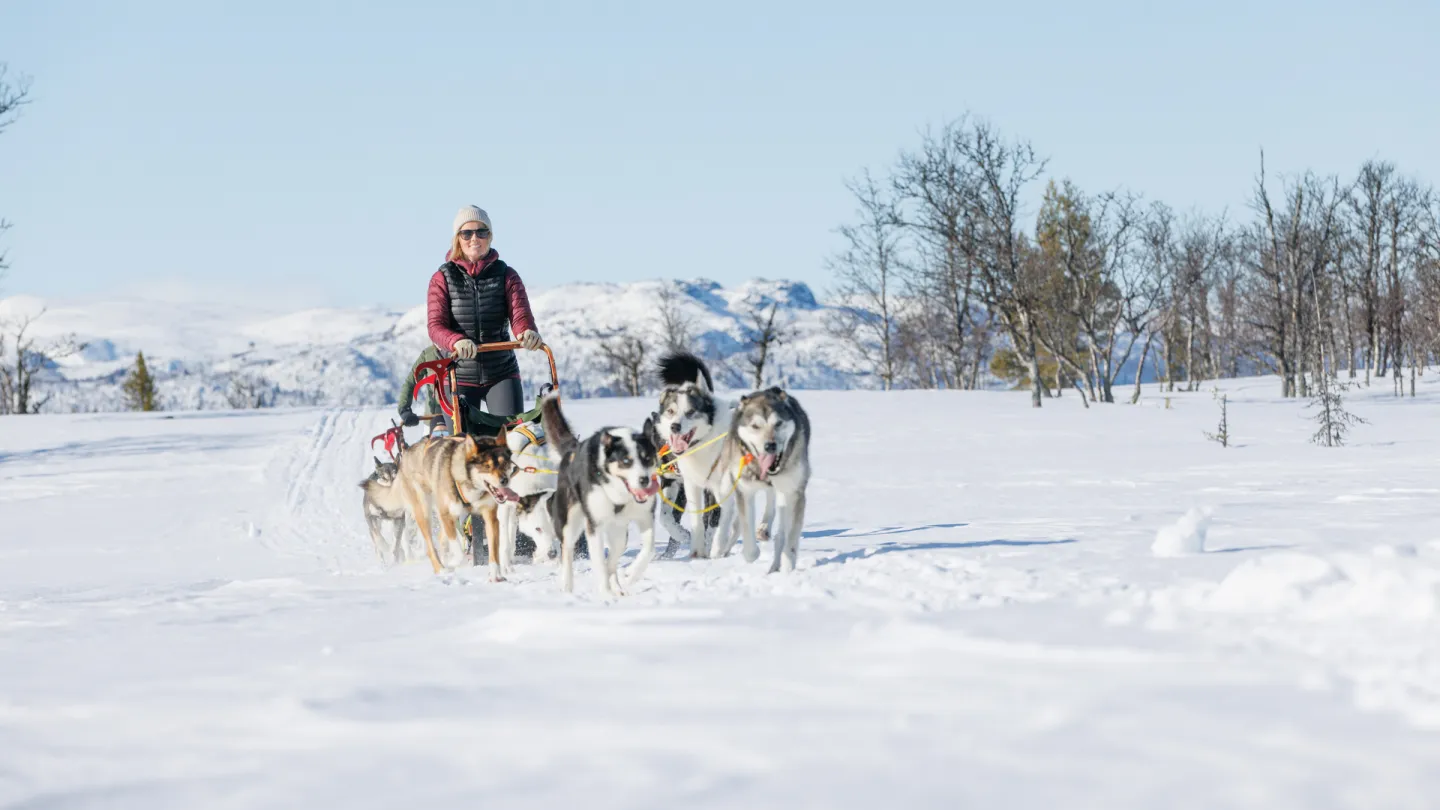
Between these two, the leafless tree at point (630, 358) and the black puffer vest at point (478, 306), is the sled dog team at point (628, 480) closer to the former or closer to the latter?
the black puffer vest at point (478, 306)

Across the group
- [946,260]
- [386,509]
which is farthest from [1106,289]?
[386,509]

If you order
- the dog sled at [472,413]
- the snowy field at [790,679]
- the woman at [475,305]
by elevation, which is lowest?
the snowy field at [790,679]

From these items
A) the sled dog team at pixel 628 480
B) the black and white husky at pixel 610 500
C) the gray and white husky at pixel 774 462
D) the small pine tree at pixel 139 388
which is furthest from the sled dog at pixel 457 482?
the small pine tree at pixel 139 388

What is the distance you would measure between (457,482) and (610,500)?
1.62 m

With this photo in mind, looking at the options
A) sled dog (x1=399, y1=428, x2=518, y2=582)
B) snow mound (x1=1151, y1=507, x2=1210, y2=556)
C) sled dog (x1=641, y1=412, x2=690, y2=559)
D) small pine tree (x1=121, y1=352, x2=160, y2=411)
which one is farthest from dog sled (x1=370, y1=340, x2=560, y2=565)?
small pine tree (x1=121, y1=352, x2=160, y2=411)

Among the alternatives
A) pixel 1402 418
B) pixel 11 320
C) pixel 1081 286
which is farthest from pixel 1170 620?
pixel 11 320

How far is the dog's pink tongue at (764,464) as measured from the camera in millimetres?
5820

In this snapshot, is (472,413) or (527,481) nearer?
(527,481)

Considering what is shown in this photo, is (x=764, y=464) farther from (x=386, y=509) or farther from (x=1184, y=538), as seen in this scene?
(x=386, y=509)

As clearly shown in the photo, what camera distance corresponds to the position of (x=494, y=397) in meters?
7.21

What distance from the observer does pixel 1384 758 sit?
8.32ft

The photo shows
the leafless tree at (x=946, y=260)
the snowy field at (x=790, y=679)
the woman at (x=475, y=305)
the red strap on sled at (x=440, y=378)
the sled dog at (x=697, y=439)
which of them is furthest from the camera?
the leafless tree at (x=946, y=260)

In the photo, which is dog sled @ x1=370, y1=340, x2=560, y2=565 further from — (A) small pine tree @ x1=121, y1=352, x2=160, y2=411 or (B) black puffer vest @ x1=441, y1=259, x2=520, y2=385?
(A) small pine tree @ x1=121, y1=352, x2=160, y2=411

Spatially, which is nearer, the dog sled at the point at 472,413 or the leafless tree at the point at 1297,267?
the dog sled at the point at 472,413
